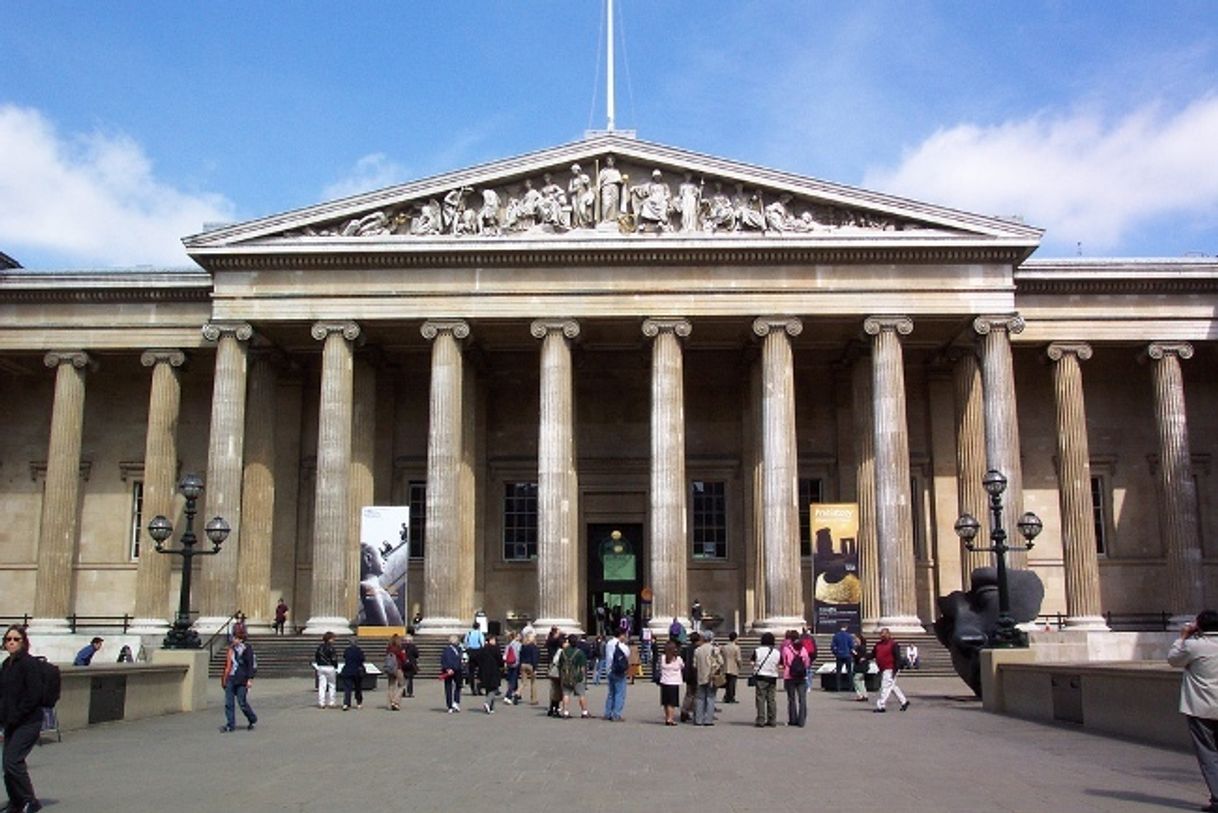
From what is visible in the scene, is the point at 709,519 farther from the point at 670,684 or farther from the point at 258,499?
the point at 670,684

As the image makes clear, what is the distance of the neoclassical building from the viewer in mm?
36562

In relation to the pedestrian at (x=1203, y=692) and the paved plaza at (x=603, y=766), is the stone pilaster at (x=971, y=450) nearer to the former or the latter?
the paved plaza at (x=603, y=766)

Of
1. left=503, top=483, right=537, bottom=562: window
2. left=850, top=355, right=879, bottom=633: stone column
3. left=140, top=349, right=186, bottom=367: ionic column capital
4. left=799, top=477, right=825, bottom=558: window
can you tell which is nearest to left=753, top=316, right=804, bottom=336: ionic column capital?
left=850, top=355, right=879, bottom=633: stone column

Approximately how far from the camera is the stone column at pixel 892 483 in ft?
116

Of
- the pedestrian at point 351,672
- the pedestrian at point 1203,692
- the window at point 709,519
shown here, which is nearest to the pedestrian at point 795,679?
the pedestrian at point 351,672

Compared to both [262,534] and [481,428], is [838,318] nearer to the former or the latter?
[481,428]

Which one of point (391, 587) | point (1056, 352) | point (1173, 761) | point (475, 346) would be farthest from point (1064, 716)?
point (475, 346)

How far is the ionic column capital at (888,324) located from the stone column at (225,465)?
61.1 ft

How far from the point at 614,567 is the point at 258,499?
A: 1268cm

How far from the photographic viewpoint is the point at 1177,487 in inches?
1523

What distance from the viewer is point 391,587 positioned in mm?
33312

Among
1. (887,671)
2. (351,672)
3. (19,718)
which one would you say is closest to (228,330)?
(351,672)

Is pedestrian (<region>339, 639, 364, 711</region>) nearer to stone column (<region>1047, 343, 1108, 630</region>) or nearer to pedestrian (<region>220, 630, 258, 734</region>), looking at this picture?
pedestrian (<region>220, 630, 258, 734</region>)

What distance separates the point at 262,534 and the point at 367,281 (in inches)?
335
